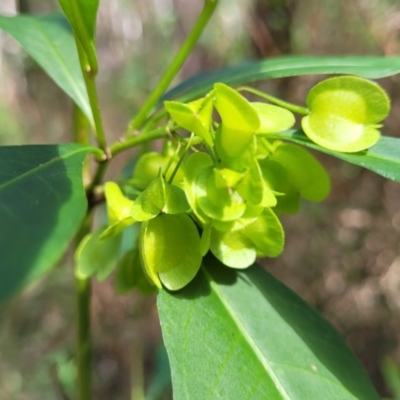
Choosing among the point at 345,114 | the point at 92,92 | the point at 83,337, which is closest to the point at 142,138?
the point at 92,92

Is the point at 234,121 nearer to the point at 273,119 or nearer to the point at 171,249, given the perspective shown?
the point at 273,119

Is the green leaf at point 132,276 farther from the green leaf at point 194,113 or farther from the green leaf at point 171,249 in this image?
the green leaf at point 194,113

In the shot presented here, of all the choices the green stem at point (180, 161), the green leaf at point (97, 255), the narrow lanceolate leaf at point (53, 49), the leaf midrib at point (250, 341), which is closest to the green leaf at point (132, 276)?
the green leaf at point (97, 255)

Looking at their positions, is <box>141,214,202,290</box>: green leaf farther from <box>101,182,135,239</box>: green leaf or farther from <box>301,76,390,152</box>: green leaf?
<box>301,76,390,152</box>: green leaf

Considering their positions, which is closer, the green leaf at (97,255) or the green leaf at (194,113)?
the green leaf at (194,113)

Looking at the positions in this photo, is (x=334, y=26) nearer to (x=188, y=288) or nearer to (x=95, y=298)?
(x=95, y=298)

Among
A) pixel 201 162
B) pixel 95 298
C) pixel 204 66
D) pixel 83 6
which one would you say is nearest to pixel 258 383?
pixel 201 162

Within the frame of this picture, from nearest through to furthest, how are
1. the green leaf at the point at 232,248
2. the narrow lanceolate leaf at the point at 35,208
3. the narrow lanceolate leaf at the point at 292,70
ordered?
1. the narrow lanceolate leaf at the point at 35,208
2. the green leaf at the point at 232,248
3. the narrow lanceolate leaf at the point at 292,70
